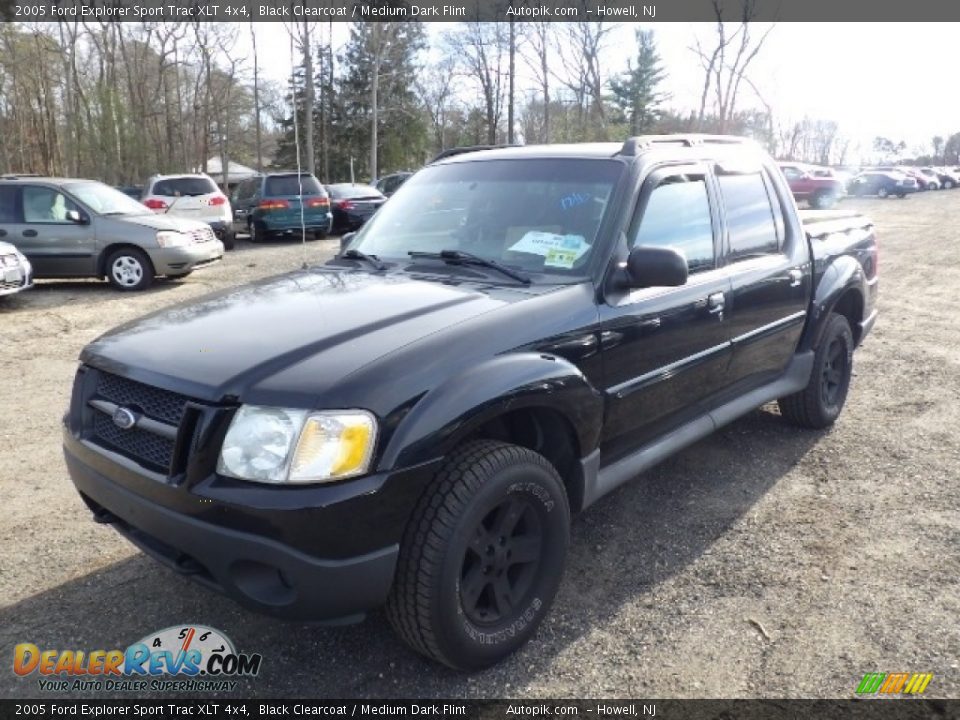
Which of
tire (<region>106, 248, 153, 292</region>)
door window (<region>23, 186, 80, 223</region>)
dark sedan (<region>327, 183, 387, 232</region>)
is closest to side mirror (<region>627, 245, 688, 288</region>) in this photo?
tire (<region>106, 248, 153, 292</region>)

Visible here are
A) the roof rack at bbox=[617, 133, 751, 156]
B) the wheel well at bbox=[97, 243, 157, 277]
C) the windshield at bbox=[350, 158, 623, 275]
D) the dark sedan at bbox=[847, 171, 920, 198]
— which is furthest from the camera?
the dark sedan at bbox=[847, 171, 920, 198]

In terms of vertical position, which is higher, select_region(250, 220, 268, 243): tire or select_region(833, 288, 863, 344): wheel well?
select_region(250, 220, 268, 243): tire

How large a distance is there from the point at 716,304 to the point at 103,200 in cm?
1012

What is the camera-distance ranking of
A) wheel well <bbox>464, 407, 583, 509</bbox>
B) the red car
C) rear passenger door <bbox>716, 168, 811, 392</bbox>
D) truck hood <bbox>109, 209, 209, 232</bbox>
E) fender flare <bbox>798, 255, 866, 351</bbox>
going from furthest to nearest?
the red car, truck hood <bbox>109, 209, 209, 232</bbox>, fender flare <bbox>798, 255, 866, 351</bbox>, rear passenger door <bbox>716, 168, 811, 392</bbox>, wheel well <bbox>464, 407, 583, 509</bbox>

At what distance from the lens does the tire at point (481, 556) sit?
91.3 inches

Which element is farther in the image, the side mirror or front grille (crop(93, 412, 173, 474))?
the side mirror

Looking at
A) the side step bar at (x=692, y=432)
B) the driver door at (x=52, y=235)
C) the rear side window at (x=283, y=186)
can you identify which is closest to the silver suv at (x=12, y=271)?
the driver door at (x=52, y=235)

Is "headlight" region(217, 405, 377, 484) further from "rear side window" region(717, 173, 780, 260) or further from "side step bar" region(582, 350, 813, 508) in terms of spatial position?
"rear side window" region(717, 173, 780, 260)

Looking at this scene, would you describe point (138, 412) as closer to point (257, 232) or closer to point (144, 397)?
point (144, 397)

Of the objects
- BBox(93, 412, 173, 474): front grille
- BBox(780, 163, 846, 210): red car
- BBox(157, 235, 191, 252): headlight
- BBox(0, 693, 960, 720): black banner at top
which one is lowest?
BBox(0, 693, 960, 720): black banner at top

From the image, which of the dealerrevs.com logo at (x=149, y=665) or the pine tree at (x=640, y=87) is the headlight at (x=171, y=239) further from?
the pine tree at (x=640, y=87)

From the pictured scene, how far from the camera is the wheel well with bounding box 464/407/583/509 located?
282cm

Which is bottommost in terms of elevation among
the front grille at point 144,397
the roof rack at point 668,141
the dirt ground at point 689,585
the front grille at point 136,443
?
the dirt ground at point 689,585

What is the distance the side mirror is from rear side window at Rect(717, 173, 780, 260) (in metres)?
1.11
